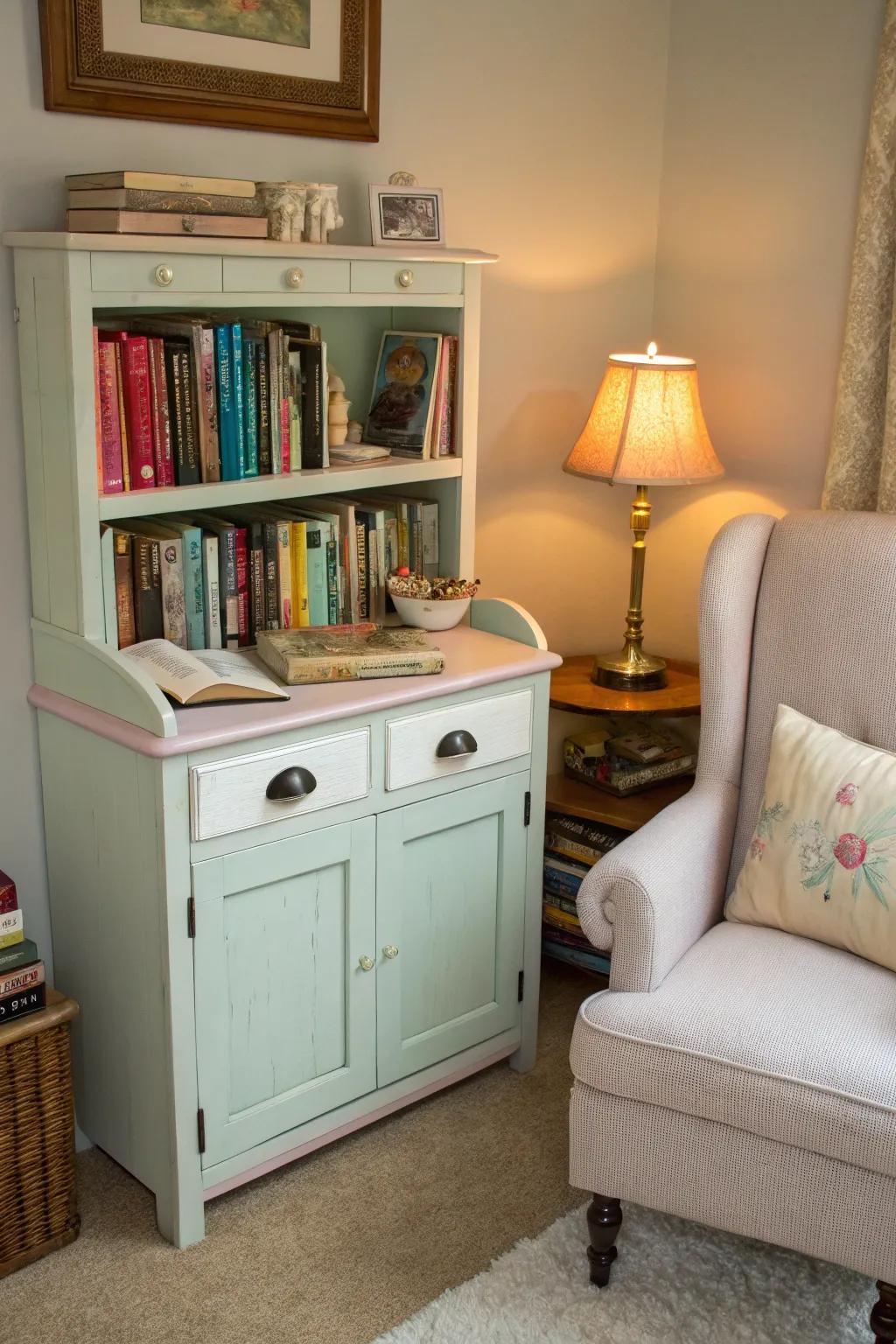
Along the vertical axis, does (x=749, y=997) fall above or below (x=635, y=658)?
below

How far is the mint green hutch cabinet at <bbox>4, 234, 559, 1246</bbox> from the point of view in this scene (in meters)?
1.92

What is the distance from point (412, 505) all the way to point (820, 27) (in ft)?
4.02

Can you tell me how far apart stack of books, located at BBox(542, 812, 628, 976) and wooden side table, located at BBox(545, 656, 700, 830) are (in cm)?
4

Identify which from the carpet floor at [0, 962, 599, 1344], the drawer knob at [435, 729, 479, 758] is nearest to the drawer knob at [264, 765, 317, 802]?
the drawer knob at [435, 729, 479, 758]

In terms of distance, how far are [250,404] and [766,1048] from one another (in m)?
1.22

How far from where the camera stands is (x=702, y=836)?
7.16 ft

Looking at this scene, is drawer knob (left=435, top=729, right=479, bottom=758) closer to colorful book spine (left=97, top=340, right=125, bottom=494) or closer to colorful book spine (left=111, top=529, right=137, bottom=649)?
colorful book spine (left=111, top=529, right=137, bottom=649)

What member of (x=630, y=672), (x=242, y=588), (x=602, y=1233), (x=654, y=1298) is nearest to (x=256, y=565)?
(x=242, y=588)

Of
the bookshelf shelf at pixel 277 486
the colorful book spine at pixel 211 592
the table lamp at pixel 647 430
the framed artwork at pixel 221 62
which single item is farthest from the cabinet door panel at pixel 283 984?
the framed artwork at pixel 221 62

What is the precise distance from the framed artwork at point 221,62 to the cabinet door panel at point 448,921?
115 cm

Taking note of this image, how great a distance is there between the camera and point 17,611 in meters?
2.10

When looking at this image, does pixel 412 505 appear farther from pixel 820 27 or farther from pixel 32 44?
pixel 820 27

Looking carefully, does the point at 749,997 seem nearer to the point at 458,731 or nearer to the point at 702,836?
the point at 702,836

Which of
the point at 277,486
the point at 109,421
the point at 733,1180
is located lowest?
the point at 733,1180
